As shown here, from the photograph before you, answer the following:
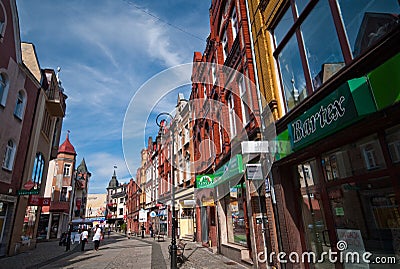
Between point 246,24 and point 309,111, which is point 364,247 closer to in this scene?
point 309,111

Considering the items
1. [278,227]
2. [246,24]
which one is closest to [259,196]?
[278,227]

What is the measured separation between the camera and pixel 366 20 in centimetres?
463

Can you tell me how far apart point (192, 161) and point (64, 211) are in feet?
77.2

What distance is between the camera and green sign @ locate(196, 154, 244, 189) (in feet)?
31.9

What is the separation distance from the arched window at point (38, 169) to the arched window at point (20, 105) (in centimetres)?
455

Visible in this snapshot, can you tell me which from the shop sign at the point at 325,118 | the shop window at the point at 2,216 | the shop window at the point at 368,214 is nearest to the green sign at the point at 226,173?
Result: the shop sign at the point at 325,118

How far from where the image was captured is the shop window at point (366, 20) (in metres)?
4.12

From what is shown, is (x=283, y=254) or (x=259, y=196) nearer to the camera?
(x=283, y=254)

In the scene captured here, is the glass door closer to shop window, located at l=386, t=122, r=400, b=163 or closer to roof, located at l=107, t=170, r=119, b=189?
shop window, located at l=386, t=122, r=400, b=163

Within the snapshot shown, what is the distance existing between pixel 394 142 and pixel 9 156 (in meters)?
18.3

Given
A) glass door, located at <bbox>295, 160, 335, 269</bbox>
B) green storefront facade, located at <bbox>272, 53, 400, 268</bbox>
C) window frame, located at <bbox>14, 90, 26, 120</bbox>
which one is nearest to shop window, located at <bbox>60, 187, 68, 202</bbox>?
window frame, located at <bbox>14, 90, 26, 120</bbox>

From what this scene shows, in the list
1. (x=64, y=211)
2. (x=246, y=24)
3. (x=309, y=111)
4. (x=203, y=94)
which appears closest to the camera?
(x=309, y=111)

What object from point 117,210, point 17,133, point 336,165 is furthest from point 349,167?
point 117,210

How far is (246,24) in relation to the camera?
10445mm
